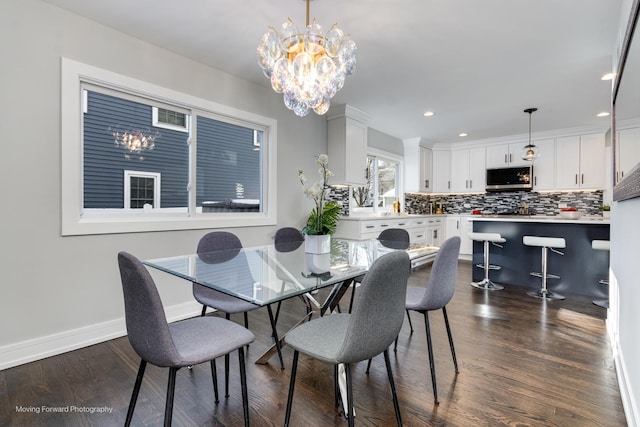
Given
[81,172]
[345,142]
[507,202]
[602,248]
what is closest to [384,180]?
[345,142]

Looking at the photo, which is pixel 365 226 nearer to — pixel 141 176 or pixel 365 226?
pixel 365 226

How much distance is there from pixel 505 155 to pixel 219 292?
6.30 m

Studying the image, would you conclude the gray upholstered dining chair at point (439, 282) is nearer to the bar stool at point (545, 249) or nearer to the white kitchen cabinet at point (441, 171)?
the bar stool at point (545, 249)

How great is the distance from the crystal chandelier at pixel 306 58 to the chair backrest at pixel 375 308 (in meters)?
1.34

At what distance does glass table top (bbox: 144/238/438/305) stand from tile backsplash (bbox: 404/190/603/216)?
4.50 metres

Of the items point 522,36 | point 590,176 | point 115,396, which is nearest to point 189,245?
point 115,396

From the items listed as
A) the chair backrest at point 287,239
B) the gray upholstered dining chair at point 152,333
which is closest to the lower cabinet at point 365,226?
the chair backrest at point 287,239

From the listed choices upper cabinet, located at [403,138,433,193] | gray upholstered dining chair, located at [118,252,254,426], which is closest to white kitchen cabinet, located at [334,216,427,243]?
upper cabinet, located at [403,138,433,193]

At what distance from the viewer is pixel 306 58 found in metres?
1.92

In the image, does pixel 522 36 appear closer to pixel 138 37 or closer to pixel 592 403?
pixel 592 403

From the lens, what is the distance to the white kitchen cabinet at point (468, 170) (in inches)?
251

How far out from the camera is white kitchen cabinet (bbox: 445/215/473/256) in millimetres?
6344

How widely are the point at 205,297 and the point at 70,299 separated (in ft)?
3.73

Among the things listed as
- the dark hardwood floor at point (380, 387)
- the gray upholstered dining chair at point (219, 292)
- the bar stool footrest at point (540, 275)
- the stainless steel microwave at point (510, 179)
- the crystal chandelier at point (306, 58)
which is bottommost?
the dark hardwood floor at point (380, 387)
